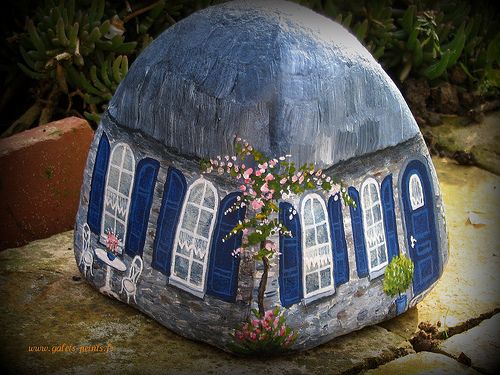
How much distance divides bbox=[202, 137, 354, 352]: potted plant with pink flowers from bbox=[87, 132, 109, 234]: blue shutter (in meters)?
0.59

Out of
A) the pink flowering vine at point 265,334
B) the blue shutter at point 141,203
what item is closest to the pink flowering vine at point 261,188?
the pink flowering vine at point 265,334

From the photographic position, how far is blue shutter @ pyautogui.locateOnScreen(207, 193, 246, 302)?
3.65 meters

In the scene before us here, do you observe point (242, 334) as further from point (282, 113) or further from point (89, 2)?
point (89, 2)

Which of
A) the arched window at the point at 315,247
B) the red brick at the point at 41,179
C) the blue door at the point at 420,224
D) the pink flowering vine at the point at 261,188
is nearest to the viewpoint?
the pink flowering vine at the point at 261,188

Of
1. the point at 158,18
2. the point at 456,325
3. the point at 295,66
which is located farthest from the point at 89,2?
the point at 456,325

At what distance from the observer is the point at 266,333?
3.71 metres

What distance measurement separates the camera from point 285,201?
11.9ft

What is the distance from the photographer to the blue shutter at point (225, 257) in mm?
3650

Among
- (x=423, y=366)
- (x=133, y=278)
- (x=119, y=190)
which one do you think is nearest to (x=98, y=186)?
(x=119, y=190)

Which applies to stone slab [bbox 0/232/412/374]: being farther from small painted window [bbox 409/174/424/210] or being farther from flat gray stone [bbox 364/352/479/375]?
small painted window [bbox 409/174/424/210]

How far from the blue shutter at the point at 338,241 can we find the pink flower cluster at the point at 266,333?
26 cm

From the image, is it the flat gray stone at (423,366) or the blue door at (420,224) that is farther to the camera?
the blue door at (420,224)

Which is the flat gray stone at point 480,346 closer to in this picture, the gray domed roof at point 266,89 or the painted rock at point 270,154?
the painted rock at point 270,154

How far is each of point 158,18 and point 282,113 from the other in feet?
7.37
